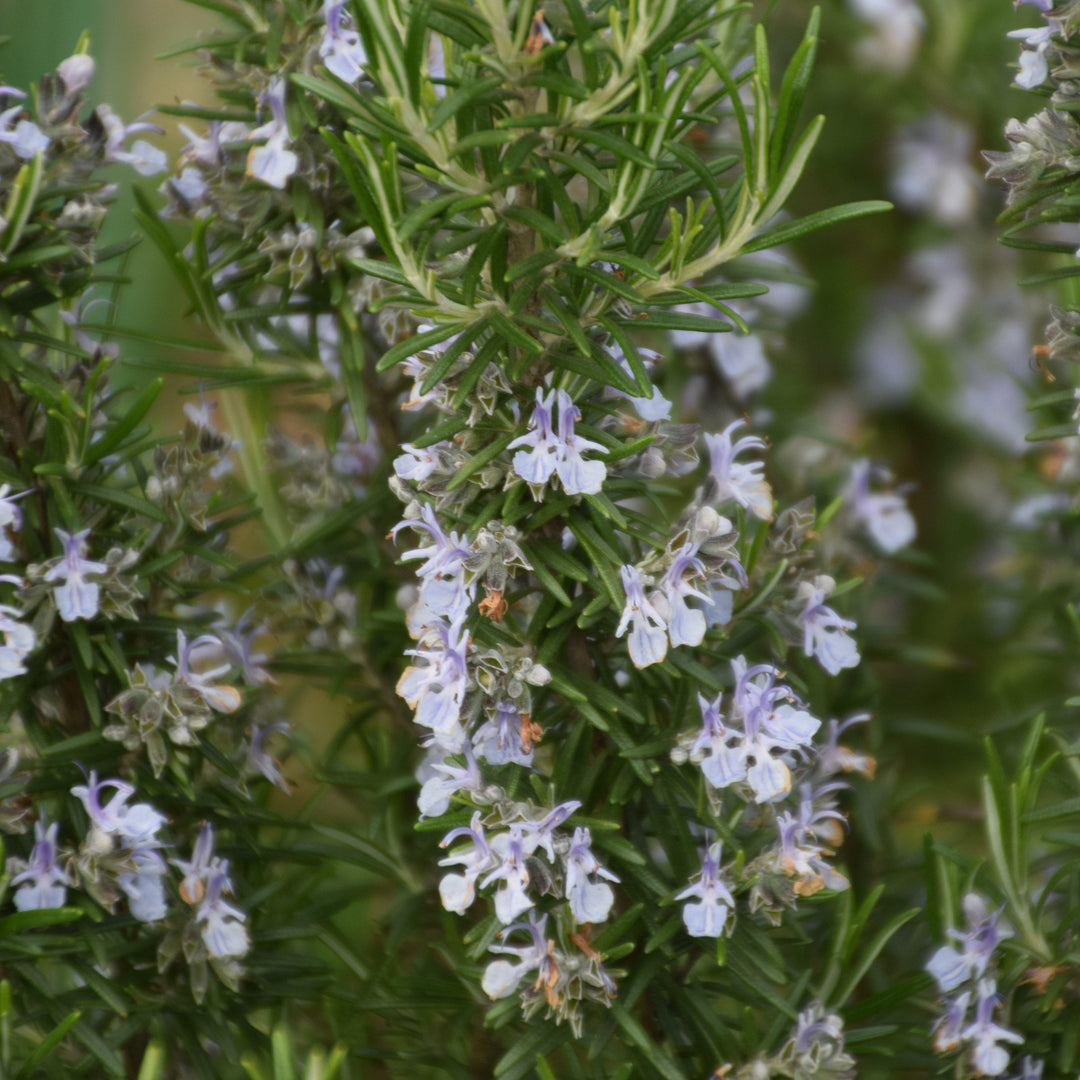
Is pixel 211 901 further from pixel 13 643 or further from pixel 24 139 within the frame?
pixel 24 139

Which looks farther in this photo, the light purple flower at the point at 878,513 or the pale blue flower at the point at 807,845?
the light purple flower at the point at 878,513

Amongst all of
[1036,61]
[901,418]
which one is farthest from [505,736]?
[901,418]

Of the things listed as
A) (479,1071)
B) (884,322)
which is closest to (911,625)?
(884,322)

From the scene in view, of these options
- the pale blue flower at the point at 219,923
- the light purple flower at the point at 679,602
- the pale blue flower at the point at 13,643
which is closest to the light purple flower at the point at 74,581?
the pale blue flower at the point at 13,643

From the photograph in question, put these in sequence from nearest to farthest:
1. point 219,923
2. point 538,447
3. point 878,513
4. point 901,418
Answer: point 538,447
point 219,923
point 878,513
point 901,418

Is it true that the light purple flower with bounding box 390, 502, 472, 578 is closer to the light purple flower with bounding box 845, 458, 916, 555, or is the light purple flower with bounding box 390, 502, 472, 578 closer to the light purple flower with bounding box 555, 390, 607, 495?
the light purple flower with bounding box 555, 390, 607, 495

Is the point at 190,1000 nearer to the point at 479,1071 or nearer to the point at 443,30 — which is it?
the point at 479,1071

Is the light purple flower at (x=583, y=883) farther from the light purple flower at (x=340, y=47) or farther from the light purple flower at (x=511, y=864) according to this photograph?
the light purple flower at (x=340, y=47)
